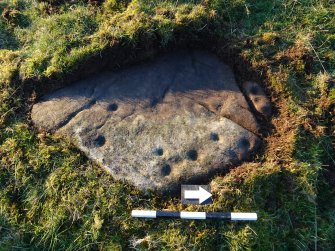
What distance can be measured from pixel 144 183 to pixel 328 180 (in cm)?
164

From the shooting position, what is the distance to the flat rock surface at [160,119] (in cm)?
327

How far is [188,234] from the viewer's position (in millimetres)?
2986

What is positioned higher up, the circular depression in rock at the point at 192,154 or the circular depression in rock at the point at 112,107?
the circular depression in rock at the point at 112,107

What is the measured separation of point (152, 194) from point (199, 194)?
40 centimetres

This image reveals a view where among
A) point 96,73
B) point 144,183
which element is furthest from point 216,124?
point 96,73

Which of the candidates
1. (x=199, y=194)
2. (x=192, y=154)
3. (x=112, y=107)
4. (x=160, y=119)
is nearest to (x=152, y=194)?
(x=199, y=194)

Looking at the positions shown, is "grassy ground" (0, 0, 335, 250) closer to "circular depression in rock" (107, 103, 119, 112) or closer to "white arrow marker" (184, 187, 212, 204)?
"white arrow marker" (184, 187, 212, 204)

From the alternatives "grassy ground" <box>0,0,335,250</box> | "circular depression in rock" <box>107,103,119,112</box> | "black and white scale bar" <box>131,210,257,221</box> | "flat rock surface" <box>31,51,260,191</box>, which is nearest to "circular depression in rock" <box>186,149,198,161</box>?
"flat rock surface" <box>31,51,260,191</box>

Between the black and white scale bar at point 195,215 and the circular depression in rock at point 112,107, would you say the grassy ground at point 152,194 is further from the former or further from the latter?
the circular depression in rock at point 112,107

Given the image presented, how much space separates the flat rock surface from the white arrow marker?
0.37 feet

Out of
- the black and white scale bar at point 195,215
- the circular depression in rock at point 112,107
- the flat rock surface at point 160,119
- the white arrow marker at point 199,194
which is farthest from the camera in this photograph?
the circular depression in rock at point 112,107

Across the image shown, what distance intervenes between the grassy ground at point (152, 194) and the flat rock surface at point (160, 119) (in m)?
0.13

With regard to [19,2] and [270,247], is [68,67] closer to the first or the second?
[19,2]

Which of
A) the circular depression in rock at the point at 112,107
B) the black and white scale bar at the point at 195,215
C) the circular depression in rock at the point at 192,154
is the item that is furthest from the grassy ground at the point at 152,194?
the circular depression in rock at the point at 112,107
